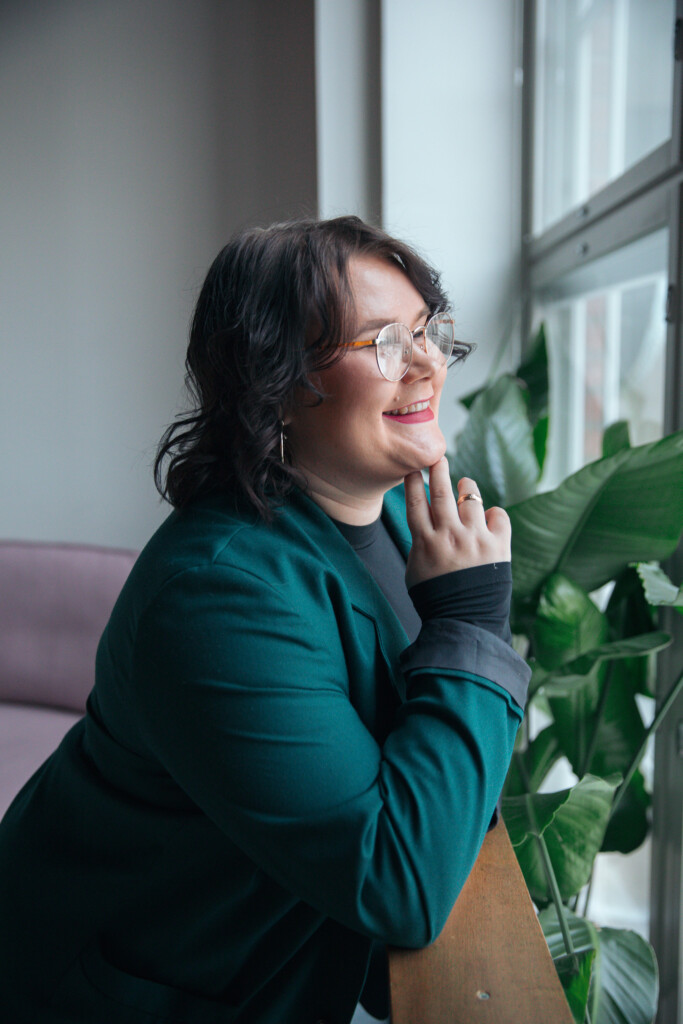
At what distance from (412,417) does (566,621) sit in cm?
54

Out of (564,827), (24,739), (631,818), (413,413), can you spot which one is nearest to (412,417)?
(413,413)

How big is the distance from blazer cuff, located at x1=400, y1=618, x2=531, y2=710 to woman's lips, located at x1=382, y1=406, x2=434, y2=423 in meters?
0.24

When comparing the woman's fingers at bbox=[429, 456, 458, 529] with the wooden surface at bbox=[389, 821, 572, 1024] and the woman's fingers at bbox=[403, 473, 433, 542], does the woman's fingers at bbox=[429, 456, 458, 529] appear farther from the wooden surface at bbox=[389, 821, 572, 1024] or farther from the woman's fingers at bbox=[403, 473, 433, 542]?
the wooden surface at bbox=[389, 821, 572, 1024]

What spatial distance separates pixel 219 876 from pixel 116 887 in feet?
0.45

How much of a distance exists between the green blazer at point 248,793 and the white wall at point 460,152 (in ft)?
5.00

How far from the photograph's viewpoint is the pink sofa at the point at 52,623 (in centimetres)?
219

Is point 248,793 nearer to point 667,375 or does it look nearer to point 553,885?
point 553,885

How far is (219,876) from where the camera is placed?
85cm

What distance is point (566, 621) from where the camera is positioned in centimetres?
129

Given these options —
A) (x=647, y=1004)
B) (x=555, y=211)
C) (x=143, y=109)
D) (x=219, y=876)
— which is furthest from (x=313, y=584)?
(x=143, y=109)

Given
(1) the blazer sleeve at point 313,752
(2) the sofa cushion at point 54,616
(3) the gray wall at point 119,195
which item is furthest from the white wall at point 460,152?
(1) the blazer sleeve at point 313,752

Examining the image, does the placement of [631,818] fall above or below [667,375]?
below

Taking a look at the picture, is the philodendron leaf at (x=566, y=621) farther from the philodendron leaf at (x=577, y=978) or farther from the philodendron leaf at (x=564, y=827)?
the philodendron leaf at (x=577, y=978)

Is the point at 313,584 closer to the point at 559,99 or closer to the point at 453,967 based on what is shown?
the point at 453,967
